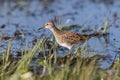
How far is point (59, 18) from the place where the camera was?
1239cm

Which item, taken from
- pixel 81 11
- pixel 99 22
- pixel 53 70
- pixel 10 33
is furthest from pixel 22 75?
pixel 81 11

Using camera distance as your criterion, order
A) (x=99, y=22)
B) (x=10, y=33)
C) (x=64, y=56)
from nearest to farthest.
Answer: (x=64, y=56) → (x=10, y=33) → (x=99, y=22)

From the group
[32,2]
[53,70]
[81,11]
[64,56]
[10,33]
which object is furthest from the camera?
[32,2]

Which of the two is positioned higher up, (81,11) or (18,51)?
(81,11)

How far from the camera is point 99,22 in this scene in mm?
12461

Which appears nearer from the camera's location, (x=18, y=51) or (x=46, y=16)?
(x=18, y=51)

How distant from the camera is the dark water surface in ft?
32.0

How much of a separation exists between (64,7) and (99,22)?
232cm

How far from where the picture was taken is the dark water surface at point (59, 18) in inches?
384

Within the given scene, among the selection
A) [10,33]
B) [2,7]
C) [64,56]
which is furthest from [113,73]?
[2,7]

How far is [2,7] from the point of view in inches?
553

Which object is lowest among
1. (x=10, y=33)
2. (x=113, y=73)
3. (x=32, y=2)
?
(x=113, y=73)

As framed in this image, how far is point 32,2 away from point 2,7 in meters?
1.20

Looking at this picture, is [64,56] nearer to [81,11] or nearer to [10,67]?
[10,67]
